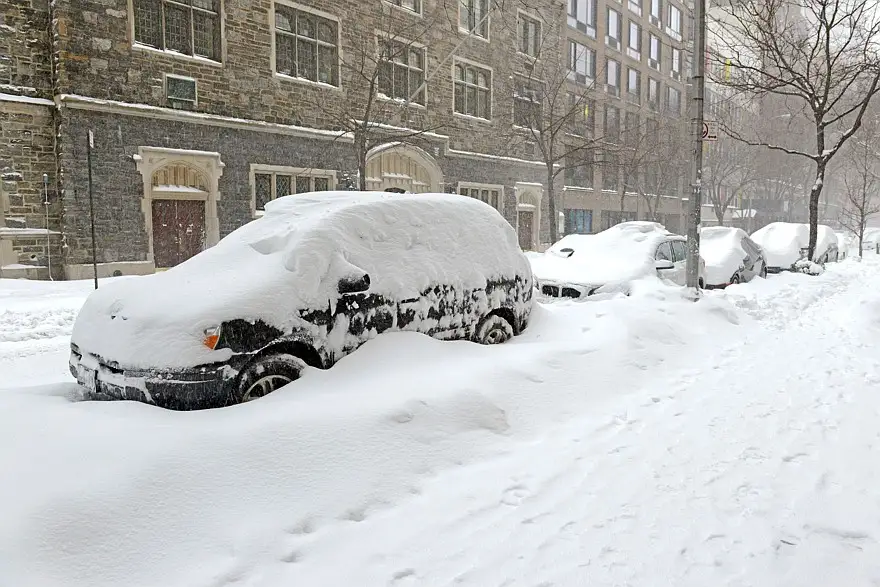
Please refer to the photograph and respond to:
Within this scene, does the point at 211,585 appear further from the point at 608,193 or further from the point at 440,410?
the point at 608,193

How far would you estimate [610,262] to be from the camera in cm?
1139

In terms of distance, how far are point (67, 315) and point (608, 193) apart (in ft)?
115

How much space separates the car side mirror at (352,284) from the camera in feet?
15.9

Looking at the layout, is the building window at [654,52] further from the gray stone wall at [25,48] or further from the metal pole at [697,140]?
the gray stone wall at [25,48]

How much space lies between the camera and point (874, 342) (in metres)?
8.14

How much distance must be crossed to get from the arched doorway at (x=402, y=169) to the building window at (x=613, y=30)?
72.8 feet

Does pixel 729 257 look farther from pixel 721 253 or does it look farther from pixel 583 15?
pixel 583 15

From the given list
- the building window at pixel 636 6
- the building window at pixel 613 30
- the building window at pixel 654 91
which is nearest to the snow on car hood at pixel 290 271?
the building window at pixel 613 30

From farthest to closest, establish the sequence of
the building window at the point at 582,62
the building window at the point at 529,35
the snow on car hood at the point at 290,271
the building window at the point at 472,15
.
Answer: the building window at the point at 582,62 < the building window at the point at 529,35 < the building window at the point at 472,15 < the snow on car hood at the point at 290,271

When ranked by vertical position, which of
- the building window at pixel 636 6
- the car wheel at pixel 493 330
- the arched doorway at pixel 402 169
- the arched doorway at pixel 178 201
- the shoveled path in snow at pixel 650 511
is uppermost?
the building window at pixel 636 6

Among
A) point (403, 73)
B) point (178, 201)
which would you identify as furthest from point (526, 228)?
point (178, 201)

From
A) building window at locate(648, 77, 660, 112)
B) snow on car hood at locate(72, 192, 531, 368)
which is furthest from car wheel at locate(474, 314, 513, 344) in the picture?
building window at locate(648, 77, 660, 112)

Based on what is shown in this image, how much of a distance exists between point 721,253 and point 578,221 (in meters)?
23.9

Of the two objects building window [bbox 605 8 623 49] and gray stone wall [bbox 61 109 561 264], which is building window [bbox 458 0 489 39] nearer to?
gray stone wall [bbox 61 109 561 264]
